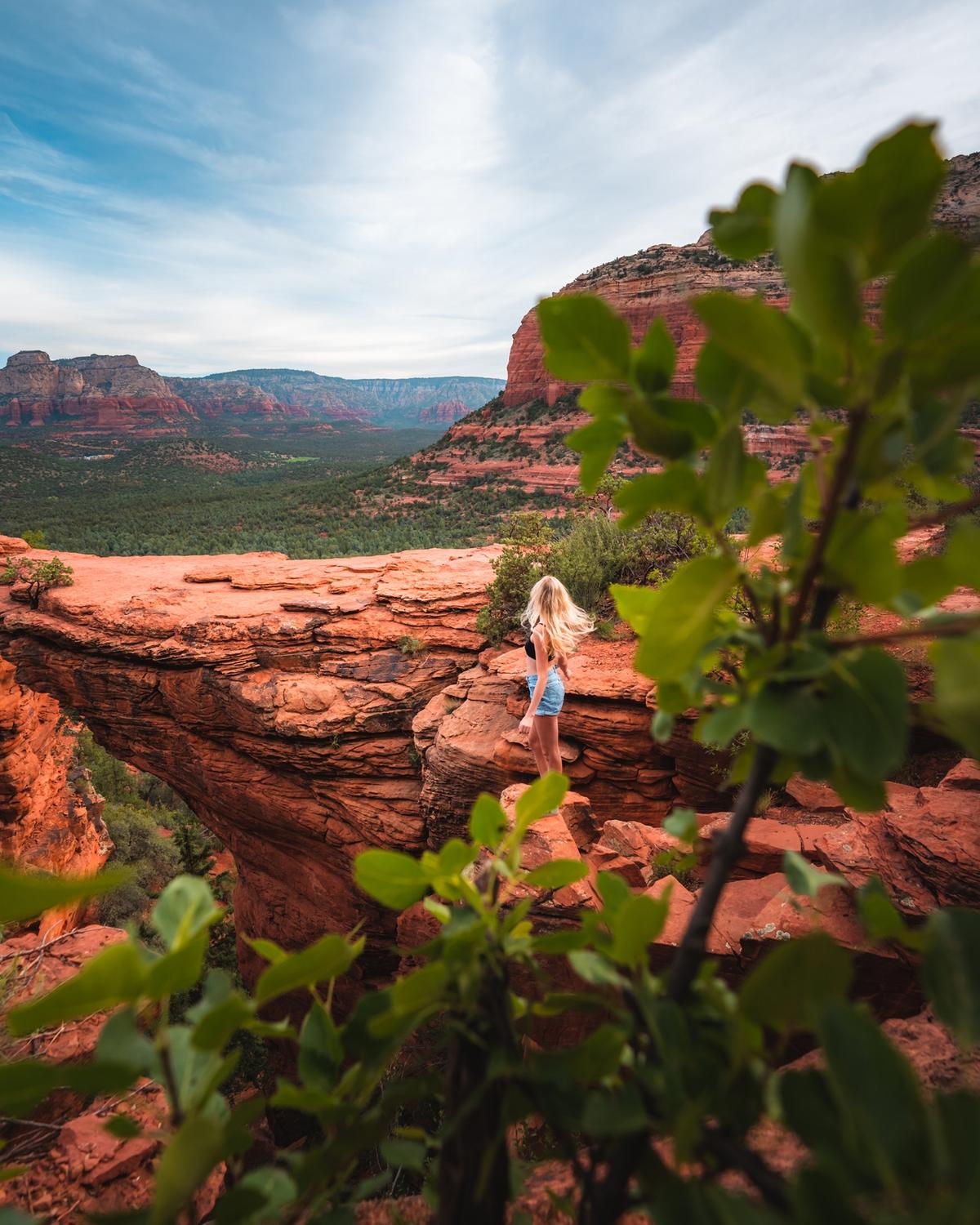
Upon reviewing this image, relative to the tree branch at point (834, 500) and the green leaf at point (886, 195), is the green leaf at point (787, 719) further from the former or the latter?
the green leaf at point (886, 195)

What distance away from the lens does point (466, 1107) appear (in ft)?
1.62

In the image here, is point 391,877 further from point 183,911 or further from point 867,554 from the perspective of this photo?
point 867,554

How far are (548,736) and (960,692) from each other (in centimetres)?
464

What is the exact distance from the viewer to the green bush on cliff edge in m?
0.39

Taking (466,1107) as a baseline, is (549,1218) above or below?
below

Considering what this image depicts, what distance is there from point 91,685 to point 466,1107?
10936 mm

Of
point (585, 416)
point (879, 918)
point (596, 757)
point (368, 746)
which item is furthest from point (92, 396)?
point (879, 918)

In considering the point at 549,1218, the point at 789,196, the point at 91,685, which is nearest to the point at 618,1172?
the point at 789,196

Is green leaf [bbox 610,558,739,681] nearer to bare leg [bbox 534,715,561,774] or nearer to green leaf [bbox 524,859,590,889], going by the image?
green leaf [bbox 524,859,590,889]

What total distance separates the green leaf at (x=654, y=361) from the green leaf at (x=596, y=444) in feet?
0.17

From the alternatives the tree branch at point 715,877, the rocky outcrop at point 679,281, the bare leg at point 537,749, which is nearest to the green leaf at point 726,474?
the tree branch at point 715,877

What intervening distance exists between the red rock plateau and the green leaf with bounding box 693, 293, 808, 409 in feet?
109

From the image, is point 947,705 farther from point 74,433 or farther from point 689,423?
point 74,433

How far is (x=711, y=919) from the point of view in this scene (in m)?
0.45
